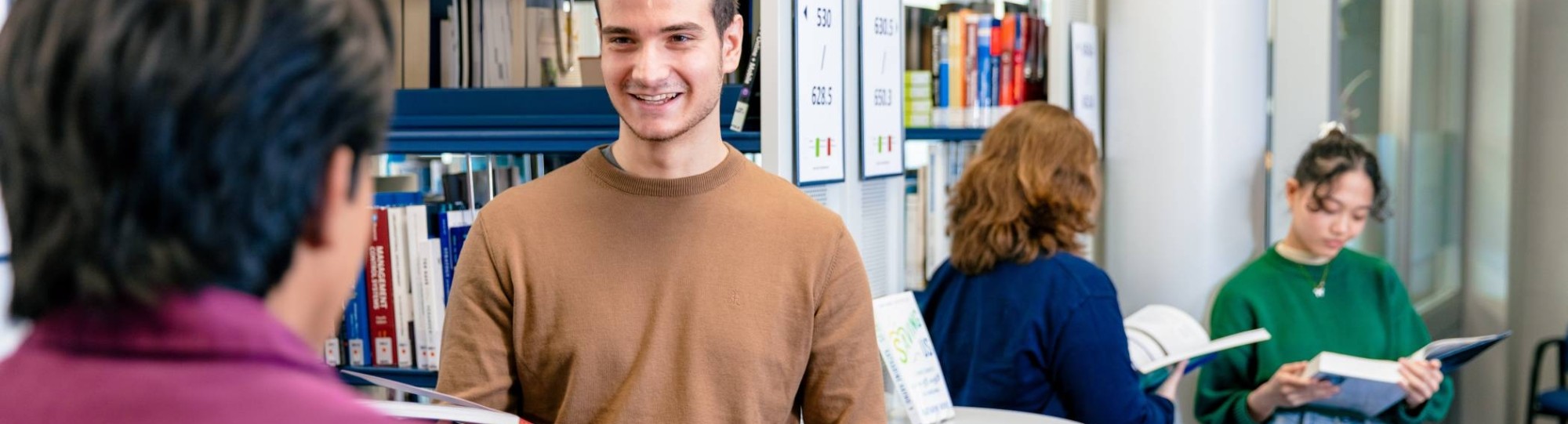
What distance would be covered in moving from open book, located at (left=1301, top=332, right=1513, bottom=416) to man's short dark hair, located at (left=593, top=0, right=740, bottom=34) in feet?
5.72

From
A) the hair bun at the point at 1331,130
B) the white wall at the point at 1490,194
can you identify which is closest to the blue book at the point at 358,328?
the hair bun at the point at 1331,130

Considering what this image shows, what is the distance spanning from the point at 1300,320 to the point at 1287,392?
0.93ft

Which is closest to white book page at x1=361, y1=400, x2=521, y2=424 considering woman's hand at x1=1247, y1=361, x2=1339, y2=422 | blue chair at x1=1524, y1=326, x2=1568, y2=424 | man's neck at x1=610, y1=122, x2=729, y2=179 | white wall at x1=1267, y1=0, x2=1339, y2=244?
man's neck at x1=610, y1=122, x2=729, y2=179

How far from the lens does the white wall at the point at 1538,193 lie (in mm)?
4367

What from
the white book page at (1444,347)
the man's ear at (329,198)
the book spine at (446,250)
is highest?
the man's ear at (329,198)

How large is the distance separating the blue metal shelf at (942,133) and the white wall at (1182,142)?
25.3 inches

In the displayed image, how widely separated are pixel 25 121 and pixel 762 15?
1.58 m

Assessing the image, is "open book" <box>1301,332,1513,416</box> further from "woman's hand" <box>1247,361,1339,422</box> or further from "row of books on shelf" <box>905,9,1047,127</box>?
"row of books on shelf" <box>905,9,1047,127</box>

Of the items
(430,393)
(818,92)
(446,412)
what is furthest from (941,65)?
(446,412)

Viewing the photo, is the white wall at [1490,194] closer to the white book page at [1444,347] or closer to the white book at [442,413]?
the white book page at [1444,347]

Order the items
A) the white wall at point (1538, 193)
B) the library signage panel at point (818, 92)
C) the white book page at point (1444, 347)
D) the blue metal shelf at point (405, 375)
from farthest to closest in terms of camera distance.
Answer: the white wall at point (1538, 193)
the white book page at point (1444, 347)
the blue metal shelf at point (405, 375)
the library signage panel at point (818, 92)

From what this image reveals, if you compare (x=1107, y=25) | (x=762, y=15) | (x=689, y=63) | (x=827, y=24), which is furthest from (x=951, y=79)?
(x=689, y=63)

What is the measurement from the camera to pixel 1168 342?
2844 mm

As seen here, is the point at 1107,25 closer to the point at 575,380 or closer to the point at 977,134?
the point at 977,134
